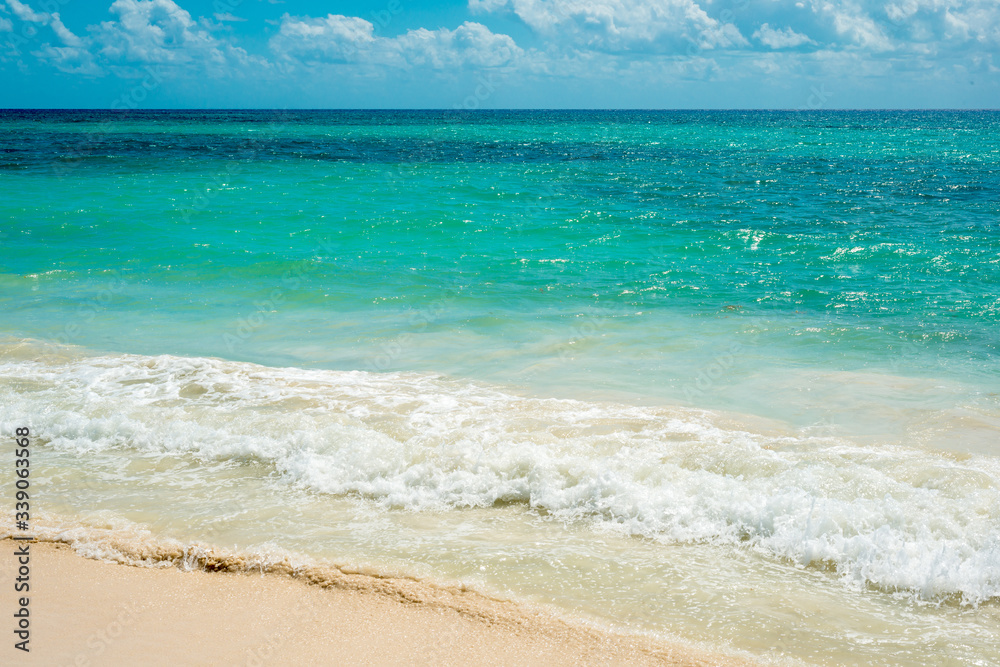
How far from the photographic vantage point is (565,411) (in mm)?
6996

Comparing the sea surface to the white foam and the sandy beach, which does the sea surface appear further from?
the sandy beach

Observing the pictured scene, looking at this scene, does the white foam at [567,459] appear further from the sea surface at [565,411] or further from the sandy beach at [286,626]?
the sandy beach at [286,626]

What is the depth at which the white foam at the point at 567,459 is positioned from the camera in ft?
15.2

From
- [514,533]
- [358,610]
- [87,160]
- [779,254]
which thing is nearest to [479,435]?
[514,533]

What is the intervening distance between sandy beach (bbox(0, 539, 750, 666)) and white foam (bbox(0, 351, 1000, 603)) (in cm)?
117

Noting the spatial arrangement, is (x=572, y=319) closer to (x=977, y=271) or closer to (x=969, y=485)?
(x=969, y=485)

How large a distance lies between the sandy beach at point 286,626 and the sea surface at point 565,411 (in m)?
0.22

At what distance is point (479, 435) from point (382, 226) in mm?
13393

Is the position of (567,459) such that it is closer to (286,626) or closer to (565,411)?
(565,411)

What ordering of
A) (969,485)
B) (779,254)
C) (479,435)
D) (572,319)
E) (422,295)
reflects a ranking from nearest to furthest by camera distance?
(969,485) → (479,435) → (572,319) → (422,295) → (779,254)

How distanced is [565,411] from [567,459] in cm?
134

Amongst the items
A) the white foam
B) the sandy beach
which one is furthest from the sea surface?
the sandy beach

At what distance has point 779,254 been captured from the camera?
14992mm

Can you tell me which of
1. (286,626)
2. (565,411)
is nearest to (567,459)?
(565,411)
